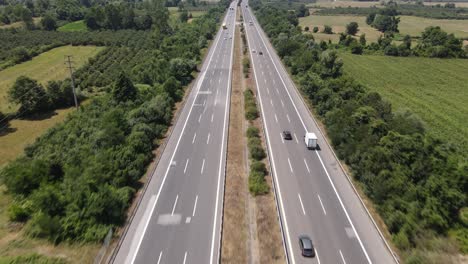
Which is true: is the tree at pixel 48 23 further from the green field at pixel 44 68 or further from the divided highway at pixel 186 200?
the divided highway at pixel 186 200

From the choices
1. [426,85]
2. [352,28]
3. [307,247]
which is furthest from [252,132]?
[352,28]

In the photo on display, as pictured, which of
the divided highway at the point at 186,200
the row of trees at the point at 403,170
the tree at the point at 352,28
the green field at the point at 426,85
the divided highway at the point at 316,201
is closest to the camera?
the divided highway at the point at 186,200

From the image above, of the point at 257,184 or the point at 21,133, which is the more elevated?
the point at 257,184

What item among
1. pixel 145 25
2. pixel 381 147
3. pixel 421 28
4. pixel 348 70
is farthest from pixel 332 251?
pixel 421 28

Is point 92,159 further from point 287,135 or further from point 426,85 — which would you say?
point 426,85

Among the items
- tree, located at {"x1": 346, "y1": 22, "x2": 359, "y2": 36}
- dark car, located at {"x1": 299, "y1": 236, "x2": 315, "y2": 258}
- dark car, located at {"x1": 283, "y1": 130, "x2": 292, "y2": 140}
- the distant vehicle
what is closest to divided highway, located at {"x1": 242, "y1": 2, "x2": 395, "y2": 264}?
dark car, located at {"x1": 299, "y1": 236, "x2": 315, "y2": 258}

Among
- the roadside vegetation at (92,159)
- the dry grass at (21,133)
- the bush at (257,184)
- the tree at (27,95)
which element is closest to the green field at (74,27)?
the roadside vegetation at (92,159)

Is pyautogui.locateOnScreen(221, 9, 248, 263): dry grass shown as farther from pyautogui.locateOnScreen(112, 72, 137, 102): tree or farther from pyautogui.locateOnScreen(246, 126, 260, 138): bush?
pyautogui.locateOnScreen(112, 72, 137, 102): tree

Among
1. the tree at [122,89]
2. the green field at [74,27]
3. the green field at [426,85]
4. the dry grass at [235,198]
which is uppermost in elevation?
the green field at [74,27]
